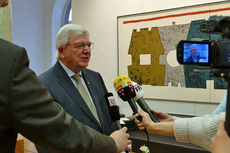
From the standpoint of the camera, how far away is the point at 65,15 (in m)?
6.19

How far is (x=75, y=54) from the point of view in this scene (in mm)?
1962

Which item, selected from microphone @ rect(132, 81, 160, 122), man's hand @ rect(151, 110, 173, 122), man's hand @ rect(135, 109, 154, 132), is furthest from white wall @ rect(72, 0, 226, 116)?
man's hand @ rect(135, 109, 154, 132)

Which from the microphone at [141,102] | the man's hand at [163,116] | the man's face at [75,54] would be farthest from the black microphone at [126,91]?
the man's face at [75,54]

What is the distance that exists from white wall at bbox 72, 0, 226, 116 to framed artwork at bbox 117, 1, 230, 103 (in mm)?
96

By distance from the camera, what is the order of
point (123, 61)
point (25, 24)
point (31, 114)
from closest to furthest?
Result: point (31, 114), point (123, 61), point (25, 24)

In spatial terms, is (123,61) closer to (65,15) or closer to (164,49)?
(164,49)

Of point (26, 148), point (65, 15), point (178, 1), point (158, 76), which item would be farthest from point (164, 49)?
point (65, 15)

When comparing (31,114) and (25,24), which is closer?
(31,114)

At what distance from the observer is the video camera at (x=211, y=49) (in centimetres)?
91

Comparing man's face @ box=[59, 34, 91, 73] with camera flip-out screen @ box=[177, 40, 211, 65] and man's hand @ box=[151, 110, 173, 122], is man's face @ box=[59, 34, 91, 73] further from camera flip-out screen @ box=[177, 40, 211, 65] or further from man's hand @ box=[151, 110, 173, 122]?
camera flip-out screen @ box=[177, 40, 211, 65]

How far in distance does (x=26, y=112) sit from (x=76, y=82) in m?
1.14

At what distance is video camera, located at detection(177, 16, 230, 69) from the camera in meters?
0.91

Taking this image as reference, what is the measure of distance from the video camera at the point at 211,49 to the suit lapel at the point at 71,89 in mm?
926

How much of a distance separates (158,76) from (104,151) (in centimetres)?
244
